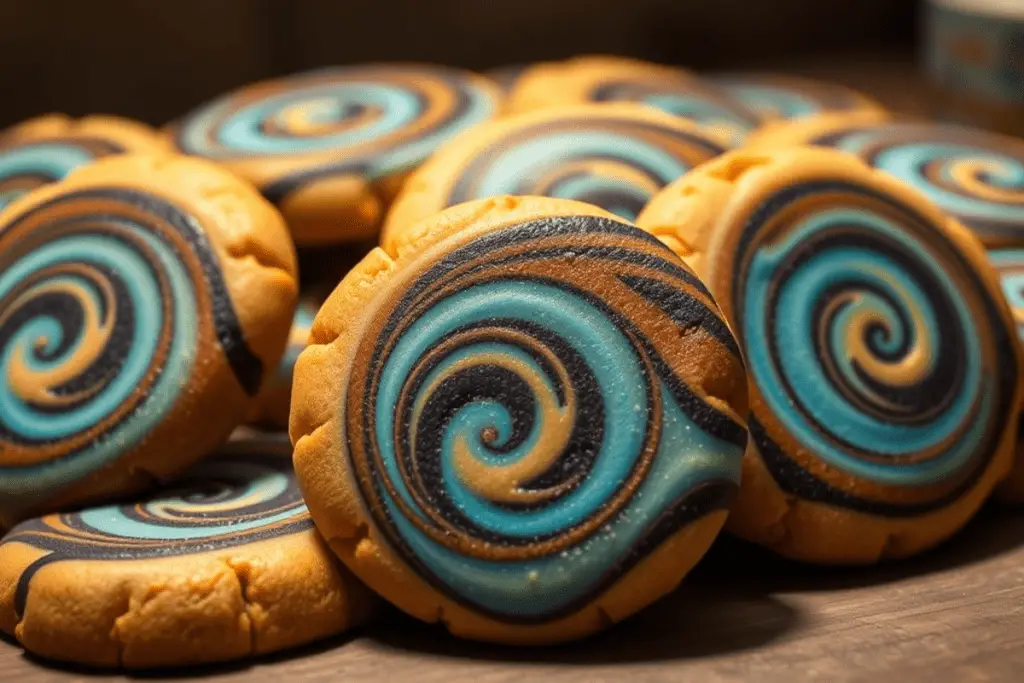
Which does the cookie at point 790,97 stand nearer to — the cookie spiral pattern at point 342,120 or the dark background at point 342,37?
the cookie spiral pattern at point 342,120

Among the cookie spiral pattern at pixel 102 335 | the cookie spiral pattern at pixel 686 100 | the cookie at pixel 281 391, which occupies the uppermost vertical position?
the cookie spiral pattern at pixel 686 100

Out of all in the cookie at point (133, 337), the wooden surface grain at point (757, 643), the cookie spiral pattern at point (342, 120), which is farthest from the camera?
the cookie spiral pattern at point (342, 120)

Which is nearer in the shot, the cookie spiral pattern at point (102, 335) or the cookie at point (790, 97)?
the cookie spiral pattern at point (102, 335)

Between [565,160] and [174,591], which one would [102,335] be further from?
[565,160]

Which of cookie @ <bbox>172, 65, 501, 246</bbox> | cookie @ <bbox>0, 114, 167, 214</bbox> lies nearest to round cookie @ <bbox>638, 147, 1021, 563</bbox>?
cookie @ <bbox>172, 65, 501, 246</bbox>

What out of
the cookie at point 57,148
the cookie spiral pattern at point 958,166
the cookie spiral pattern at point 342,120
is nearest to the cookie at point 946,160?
the cookie spiral pattern at point 958,166

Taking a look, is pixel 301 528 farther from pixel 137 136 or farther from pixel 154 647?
pixel 137 136

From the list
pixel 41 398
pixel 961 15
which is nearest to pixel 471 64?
pixel 961 15
